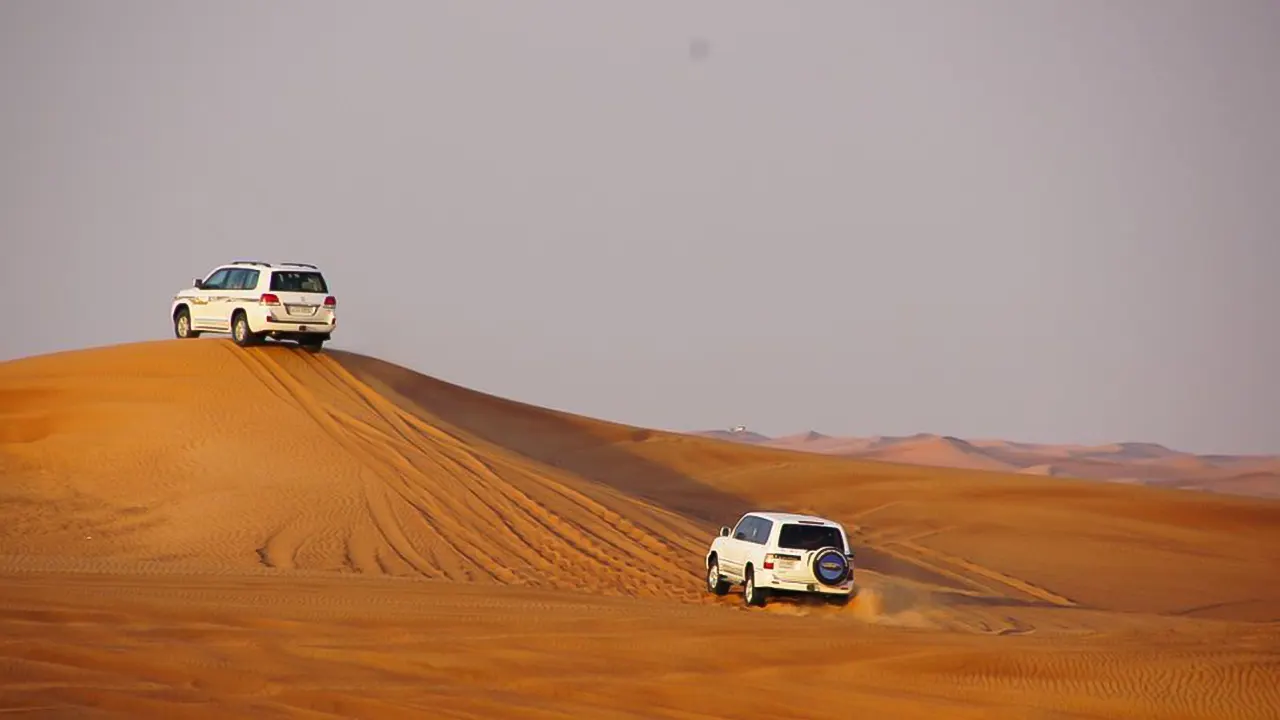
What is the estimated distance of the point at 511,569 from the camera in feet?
94.2

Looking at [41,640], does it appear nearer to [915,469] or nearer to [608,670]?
[608,670]

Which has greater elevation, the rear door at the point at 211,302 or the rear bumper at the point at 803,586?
the rear door at the point at 211,302

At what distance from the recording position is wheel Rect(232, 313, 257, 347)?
37.2m

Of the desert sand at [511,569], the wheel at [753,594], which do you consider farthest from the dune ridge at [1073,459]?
the wheel at [753,594]

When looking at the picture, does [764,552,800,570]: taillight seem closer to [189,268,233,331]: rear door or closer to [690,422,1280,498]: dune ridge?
[189,268,233,331]: rear door

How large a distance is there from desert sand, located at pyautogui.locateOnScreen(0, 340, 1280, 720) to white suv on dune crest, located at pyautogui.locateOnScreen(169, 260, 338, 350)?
1.26 meters

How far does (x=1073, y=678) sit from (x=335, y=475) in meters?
19.9

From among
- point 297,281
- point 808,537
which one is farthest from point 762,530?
point 297,281

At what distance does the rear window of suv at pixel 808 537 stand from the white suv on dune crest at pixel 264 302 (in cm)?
1482

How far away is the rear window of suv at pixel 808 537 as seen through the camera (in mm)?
25453

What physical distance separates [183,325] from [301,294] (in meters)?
4.74

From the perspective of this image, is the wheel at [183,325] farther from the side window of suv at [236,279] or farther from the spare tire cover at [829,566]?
the spare tire cover at [829,566]

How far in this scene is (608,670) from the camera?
1580 centimetres

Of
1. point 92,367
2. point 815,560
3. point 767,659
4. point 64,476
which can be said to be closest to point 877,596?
point 815,560
